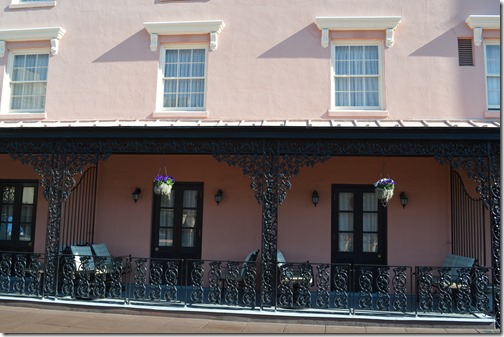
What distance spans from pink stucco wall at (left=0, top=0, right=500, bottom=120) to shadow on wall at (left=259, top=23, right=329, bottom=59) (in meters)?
0.02

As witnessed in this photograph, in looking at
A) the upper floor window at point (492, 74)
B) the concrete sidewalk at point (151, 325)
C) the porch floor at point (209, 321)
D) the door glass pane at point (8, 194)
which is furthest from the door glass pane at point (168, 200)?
the upper floor window at point (492, 74)

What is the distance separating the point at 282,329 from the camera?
7707mm

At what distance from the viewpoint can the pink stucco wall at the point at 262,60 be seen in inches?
406

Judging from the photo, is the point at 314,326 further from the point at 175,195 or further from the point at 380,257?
the point at 175,195

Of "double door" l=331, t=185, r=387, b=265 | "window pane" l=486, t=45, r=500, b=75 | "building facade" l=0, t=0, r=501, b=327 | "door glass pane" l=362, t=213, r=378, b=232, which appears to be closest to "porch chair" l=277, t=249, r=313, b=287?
"building facade" l=0, t=0, r=501, b=327

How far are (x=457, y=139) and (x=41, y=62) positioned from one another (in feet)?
32.9

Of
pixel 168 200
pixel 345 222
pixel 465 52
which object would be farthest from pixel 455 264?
pixel 168 200

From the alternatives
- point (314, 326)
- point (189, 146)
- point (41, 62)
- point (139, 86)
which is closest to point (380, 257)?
point (314, 326)

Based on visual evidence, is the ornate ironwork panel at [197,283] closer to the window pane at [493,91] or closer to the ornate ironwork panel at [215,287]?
the ornate ironwork panel at [215,287]

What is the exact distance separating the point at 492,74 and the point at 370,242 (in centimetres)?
477

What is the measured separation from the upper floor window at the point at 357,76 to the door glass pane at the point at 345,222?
2489 mm

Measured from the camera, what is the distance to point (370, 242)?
1034 centimetres

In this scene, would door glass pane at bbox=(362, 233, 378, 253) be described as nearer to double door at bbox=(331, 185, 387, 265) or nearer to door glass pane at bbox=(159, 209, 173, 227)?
double door at bbox=(331, 185, 387, 265)

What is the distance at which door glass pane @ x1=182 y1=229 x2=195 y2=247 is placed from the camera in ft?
35.4
